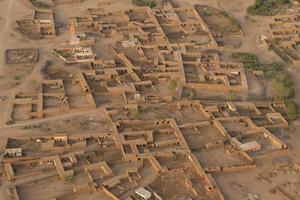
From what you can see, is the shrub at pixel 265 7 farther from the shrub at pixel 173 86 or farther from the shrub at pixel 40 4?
the shrub at pixel 40 4

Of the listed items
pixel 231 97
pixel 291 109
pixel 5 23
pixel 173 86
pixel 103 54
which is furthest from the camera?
pixel 5 23

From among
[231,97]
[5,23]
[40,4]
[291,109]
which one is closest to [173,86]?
[231,97]

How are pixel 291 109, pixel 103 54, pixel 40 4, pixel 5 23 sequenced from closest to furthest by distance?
pixel 291 109, pixel 103 54, pixel 5 23, pixel 40 4

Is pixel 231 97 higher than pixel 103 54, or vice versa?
pixel 103 54

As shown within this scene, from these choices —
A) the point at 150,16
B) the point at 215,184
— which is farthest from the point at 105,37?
the point at 215,184

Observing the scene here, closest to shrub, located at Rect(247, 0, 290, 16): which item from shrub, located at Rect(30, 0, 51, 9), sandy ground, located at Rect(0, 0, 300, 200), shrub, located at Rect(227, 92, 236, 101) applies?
sandy ground, located at Rect(0, 0, 300, 200)

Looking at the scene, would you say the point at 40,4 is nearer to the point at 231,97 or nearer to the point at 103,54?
the point at 103,54

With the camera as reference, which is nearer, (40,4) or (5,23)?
(5,23)

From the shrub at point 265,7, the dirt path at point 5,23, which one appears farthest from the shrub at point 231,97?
the dirt path at point 5,23

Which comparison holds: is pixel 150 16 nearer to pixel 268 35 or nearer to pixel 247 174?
pixel 268 35

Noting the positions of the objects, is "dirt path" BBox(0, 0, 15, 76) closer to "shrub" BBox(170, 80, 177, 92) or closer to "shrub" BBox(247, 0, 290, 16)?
"shrub" BBox(170, 80, 177, 92)

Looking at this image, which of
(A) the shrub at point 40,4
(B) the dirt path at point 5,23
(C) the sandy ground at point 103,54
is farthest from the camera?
(A) the shrub at point 40,4
